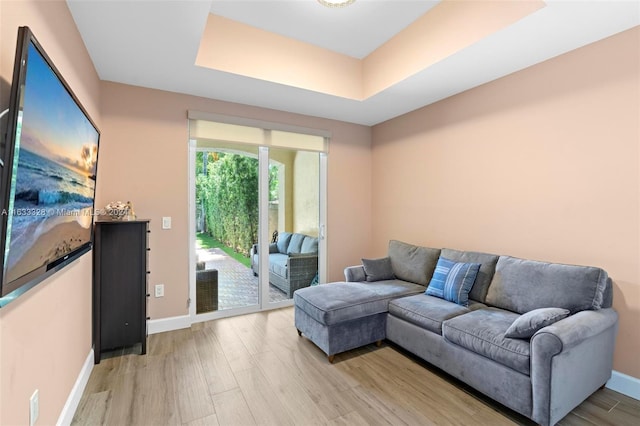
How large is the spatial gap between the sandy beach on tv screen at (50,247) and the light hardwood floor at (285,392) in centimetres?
116

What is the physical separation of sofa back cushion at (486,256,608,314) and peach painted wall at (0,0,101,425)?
10.2 ft

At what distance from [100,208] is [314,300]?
2.25 m

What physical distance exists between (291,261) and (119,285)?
199 cm

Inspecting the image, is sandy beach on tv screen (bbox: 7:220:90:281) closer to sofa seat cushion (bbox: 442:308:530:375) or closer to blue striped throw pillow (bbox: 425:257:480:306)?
sofa seat cushion (bbox: 442:308:530:375)

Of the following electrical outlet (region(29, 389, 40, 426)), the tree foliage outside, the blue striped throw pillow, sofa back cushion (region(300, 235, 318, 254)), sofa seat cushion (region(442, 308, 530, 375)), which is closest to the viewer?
electrical outlet (region(29, 389, 40, 426))

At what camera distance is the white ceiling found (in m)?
2.03

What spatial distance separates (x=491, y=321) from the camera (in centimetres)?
223

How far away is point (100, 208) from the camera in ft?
9.63

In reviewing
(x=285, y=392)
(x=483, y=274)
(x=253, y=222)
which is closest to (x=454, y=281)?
(x=483, y=274)

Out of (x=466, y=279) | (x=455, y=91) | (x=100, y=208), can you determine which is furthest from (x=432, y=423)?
(x=100, y=208)

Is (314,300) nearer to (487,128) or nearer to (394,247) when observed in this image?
(394,247)

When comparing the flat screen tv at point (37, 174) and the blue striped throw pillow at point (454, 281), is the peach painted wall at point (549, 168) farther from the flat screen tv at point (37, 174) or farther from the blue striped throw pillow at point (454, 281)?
the flat screen tv at point (37, 174)

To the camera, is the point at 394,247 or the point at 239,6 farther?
the point at 394,247

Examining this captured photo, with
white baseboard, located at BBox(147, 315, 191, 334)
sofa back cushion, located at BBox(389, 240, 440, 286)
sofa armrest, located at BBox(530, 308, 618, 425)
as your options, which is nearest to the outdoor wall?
sofa back cushion, located at BBox(389, 240, 440, 286)
